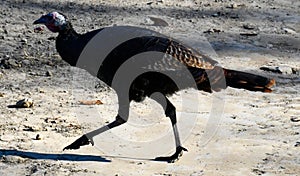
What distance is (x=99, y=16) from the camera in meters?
9.77

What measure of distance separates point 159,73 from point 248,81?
71 cm

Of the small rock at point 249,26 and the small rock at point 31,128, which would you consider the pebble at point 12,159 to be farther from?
the small rock at point 249,26

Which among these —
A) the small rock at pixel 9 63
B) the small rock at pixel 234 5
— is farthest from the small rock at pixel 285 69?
the small rock at pixel 9 63

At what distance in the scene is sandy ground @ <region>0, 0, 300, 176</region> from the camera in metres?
5.68

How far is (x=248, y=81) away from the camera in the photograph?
5.84 meters

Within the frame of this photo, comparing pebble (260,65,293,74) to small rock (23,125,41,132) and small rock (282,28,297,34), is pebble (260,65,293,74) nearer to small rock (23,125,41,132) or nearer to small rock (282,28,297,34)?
small rock (282,28,297,34)

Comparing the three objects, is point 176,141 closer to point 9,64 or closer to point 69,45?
point 69,45

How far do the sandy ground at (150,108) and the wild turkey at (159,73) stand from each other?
244mm

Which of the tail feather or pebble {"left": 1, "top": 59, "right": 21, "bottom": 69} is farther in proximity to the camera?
pebble {"left": 1, "top": 59, "right": 21, "bottom": 69}

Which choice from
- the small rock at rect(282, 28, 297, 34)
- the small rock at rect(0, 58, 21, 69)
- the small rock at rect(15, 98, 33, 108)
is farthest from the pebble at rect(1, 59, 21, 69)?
the small rock at rect(282, 28, 297, 34)

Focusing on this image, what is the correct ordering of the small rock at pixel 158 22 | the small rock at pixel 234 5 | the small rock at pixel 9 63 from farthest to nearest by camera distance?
the small rock at pixel 234 5
the small rock at pixel 158 22
the small rock at pixel 9 63

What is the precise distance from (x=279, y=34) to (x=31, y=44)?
128 inches

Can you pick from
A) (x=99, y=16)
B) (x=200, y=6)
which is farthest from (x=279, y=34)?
(x=99, y=16)

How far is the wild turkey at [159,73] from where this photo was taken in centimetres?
571
